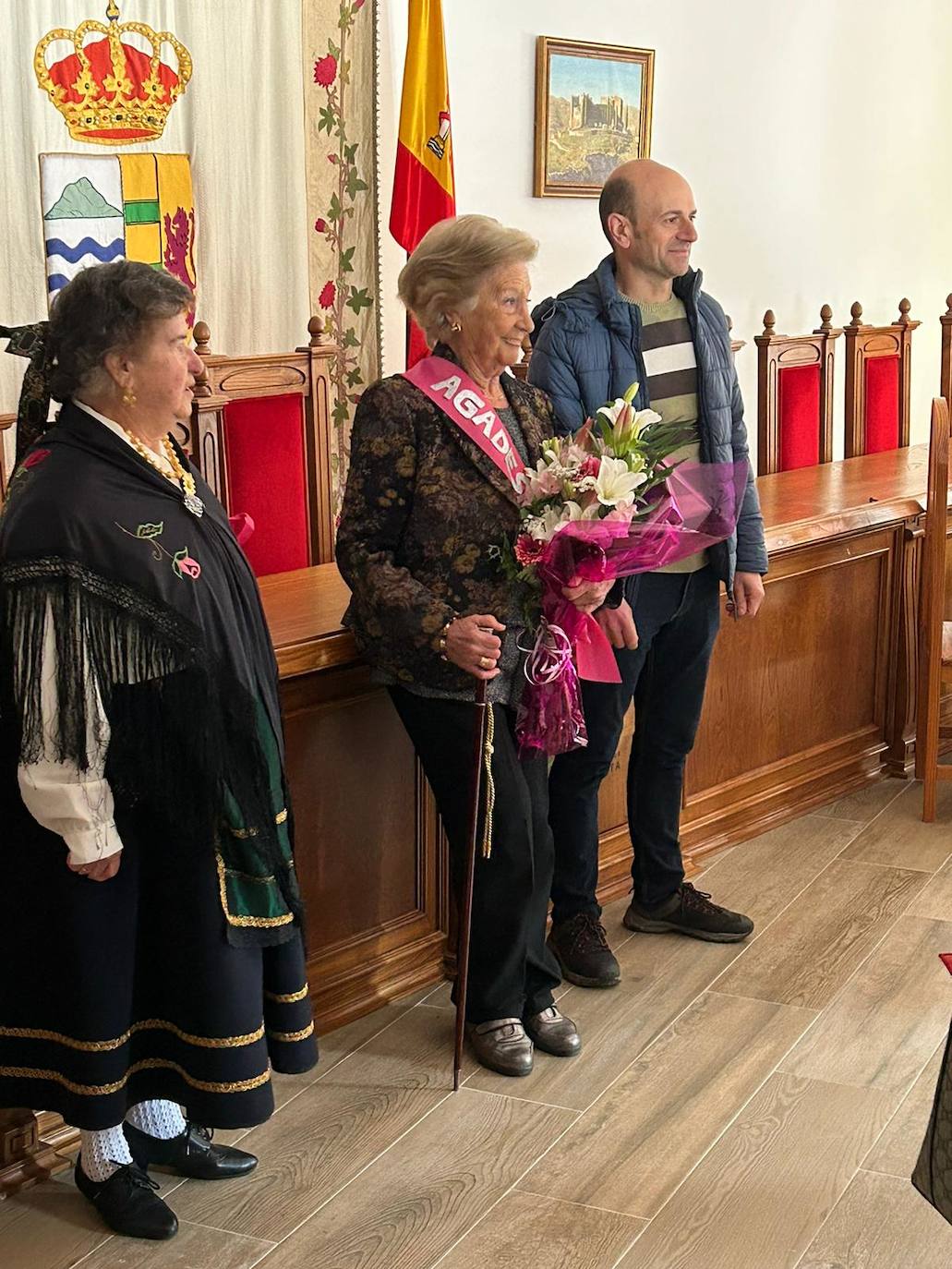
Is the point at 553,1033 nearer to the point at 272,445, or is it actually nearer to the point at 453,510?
the point at 453,510

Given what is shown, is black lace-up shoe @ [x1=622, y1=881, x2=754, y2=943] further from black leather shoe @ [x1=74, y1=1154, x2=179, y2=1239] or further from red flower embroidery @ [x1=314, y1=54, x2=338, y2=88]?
red flower embroidery @ [x1=314, y1=54, x2=338, y2=88]

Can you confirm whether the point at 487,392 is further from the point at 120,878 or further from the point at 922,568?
the point at 922,568

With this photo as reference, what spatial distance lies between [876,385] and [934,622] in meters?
1.60

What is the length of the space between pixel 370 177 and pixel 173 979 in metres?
3.38

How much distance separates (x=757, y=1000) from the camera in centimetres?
303

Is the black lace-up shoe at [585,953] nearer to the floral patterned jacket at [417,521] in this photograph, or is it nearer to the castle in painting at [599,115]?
the floral patterned jacket at [417,521]

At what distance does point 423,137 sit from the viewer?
4.82 metres

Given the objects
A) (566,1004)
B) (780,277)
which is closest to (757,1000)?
(566,1004)

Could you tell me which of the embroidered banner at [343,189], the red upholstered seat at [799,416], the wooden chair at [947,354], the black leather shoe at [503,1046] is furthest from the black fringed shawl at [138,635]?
the wooden chair at [947,354]

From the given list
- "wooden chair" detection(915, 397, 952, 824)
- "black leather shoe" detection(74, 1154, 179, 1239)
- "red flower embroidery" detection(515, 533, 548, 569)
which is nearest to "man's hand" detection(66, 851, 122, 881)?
"black leather shoe" detection(74, 1154, 179, 1239)

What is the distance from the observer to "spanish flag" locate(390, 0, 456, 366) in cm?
479

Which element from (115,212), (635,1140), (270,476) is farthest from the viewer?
(115,212)

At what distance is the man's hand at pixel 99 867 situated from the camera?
2035 millimetres

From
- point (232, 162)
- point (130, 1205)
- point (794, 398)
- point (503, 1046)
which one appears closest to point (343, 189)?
point (232, 162)
